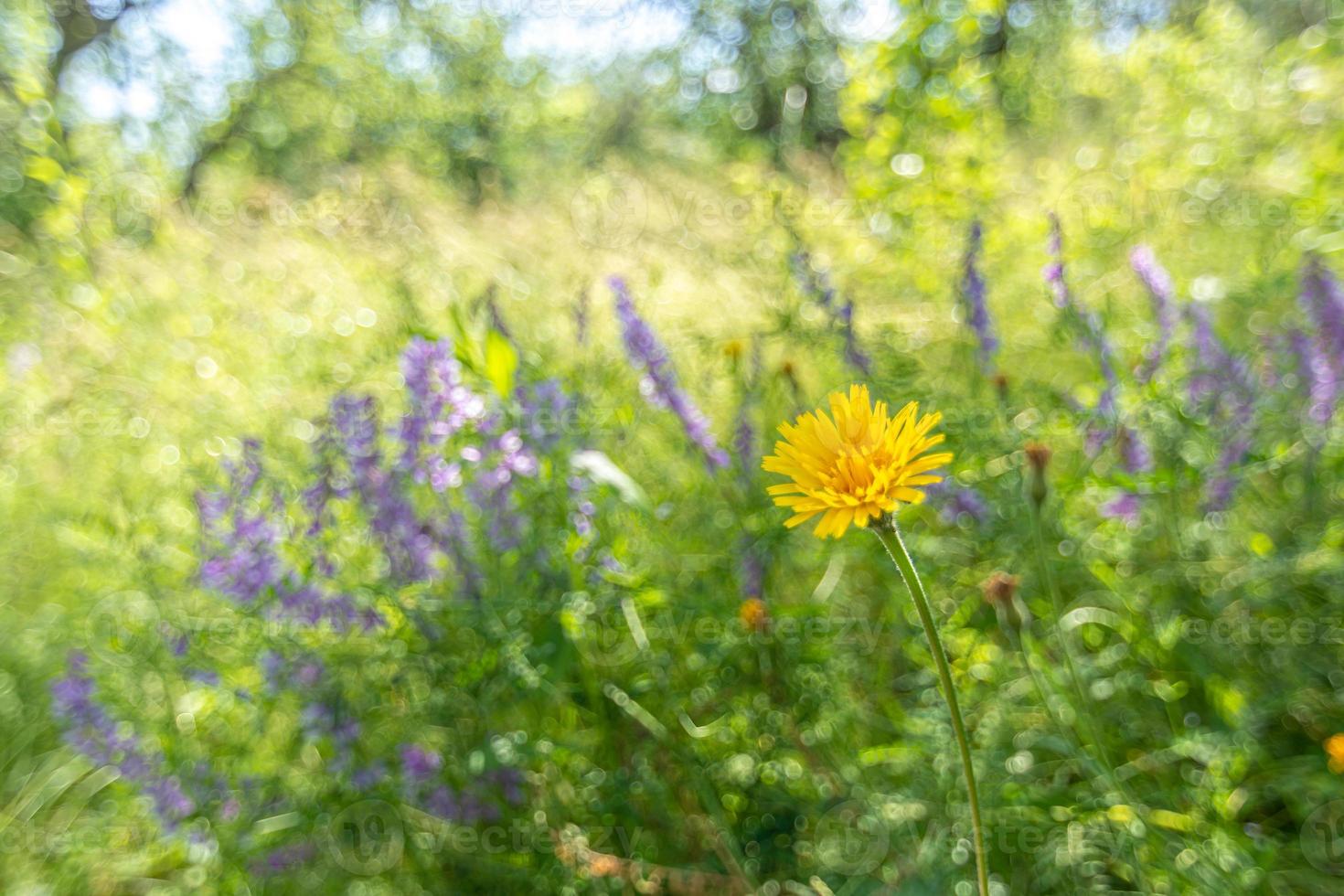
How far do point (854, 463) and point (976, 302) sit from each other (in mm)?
824

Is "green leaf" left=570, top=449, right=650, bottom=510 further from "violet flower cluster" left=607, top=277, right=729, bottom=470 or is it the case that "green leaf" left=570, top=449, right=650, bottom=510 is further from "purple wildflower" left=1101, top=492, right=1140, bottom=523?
"purple wildflower" left=1101, top=492, right=1140, bottom=523

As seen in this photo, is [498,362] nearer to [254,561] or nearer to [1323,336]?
[254,561]

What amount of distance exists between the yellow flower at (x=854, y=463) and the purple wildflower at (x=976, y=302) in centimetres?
73

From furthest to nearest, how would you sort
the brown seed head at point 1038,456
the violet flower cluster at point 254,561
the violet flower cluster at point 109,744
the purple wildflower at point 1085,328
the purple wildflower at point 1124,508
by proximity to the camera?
the violet flower cluster at point 109,744
the violet flower cluster at point 254,561
the purple wildflower at point 1124,508
the purple wildflower at point 1085,328
the brown seed head at point 1038,456

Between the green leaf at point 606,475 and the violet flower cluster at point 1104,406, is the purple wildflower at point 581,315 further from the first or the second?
the violet flower cluster at point 1104,406

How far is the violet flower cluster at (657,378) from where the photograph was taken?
1.50 meters

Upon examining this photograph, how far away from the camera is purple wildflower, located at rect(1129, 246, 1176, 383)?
141cm

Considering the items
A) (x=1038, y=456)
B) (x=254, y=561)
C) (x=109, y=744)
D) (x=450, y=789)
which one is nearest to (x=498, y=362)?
(x=254, y=561)

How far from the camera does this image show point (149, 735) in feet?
5.38

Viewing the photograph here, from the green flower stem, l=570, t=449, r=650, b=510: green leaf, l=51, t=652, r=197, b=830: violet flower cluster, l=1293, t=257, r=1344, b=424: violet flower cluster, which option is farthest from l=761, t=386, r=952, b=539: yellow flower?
l=51, t=652, r=197, b=830: violet flower cluster

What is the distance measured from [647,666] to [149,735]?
90 centimetres

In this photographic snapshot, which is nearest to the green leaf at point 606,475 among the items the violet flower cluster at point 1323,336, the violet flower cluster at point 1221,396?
the violet flower cluster at point 1221,396

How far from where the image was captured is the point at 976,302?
1.46 meters

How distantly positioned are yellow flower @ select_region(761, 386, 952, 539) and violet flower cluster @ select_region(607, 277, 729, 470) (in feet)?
2.28
